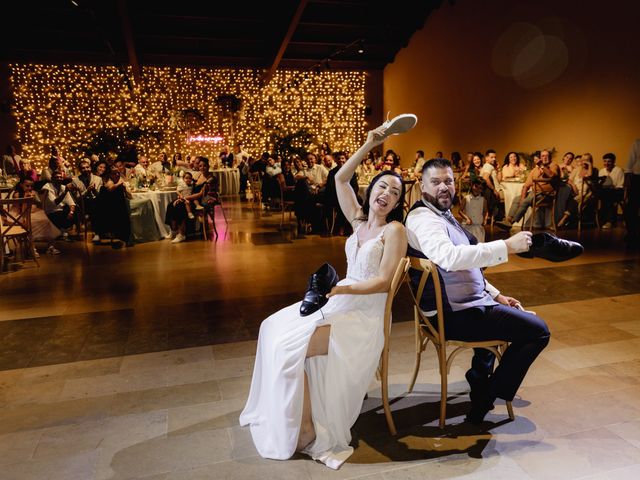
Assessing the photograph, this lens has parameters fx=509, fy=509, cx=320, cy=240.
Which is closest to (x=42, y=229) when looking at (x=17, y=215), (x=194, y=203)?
(x=17, y=215)

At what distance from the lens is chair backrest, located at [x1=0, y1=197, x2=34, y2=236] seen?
5.72 m

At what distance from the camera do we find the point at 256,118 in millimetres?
16578

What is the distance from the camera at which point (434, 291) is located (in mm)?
2289

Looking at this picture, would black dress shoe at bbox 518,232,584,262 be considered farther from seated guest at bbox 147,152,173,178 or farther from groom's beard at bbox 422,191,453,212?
seated guest at bbox 147,152,173,178

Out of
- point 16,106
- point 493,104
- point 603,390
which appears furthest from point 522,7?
point 16,106

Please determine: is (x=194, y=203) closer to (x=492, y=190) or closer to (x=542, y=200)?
(x=492, y=190)

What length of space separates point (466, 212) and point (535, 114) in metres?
6.86

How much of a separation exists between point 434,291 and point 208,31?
14434 millimetres

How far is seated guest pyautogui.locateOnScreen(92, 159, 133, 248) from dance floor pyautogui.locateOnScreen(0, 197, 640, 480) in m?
2.09

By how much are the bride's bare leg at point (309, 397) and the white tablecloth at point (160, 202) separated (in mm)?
6048

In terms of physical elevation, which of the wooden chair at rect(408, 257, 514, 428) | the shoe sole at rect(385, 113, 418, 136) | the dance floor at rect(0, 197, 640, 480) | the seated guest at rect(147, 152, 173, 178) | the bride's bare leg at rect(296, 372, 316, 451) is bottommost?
the dance floor at rect(0, 197, 640, 480)

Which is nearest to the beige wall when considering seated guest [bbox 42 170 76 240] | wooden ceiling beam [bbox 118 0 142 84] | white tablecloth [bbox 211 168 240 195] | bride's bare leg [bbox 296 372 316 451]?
white tablecloth [bbox 211 168 240 195]

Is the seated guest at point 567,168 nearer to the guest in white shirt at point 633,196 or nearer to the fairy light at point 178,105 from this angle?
the guest in white shirt at point 633,196

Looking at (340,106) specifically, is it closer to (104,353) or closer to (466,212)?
(466,212)
